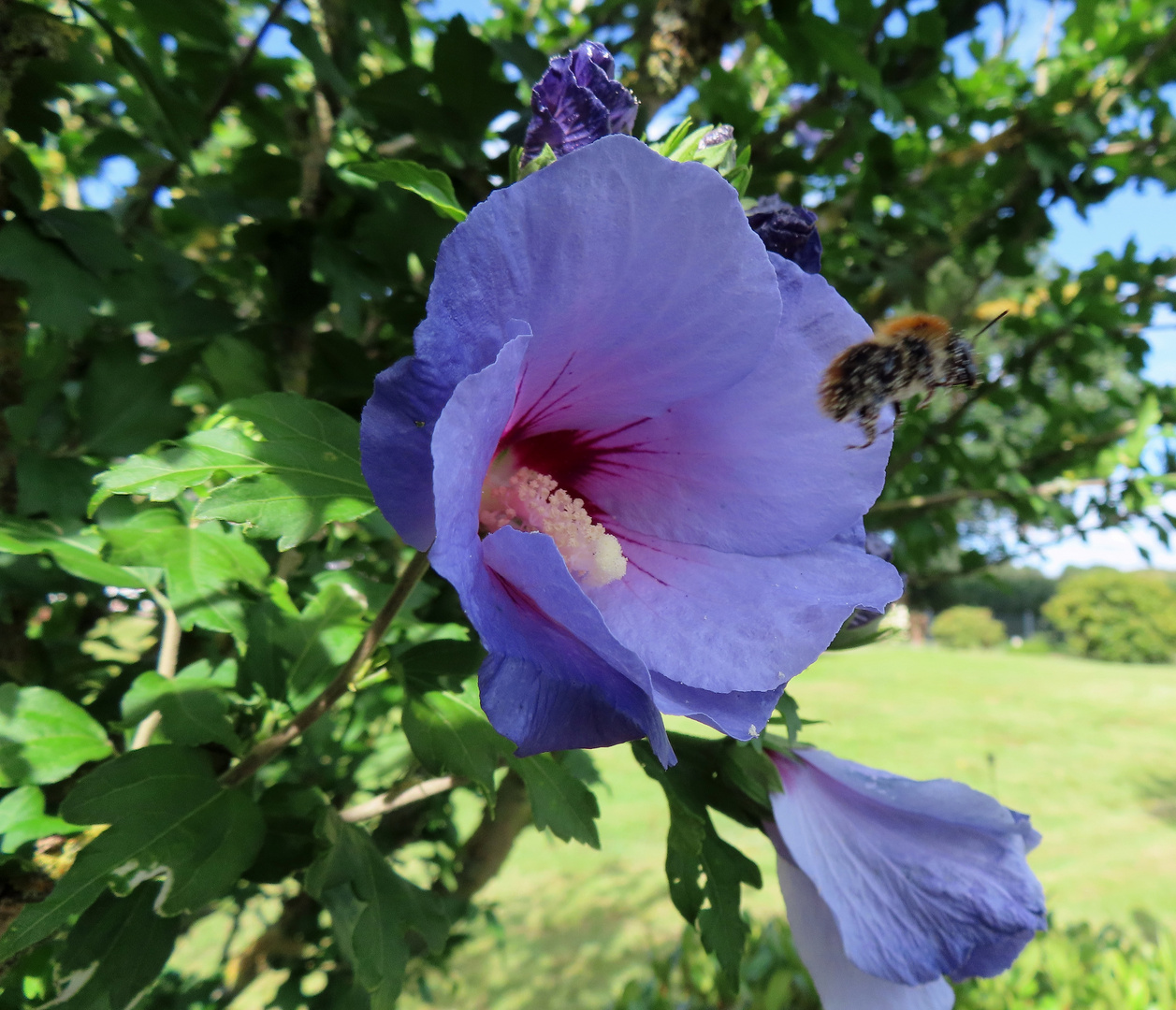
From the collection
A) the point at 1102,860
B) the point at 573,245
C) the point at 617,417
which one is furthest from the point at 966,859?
the point at 1102,860

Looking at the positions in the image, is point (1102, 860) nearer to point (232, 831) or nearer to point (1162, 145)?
point (1162, 145)

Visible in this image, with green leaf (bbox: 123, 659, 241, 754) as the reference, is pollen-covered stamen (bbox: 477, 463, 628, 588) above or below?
above

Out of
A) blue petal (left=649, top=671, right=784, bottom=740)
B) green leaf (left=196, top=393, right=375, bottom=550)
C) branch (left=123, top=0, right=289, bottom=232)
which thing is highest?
branch (left=123, top=0, right=289, bottom=232)

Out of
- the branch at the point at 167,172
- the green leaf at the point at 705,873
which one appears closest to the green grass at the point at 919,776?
the green leaf at the point at 705,873

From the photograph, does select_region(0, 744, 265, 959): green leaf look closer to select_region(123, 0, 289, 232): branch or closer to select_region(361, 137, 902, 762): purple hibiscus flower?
select_region(361, 137, 902, 762): purple hibiscus flower

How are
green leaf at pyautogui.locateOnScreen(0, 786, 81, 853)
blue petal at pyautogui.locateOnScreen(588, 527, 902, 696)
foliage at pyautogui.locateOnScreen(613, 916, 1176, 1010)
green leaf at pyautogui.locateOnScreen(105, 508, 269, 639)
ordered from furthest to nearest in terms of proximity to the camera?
1. foliage at pyautogui.locateOnScreen(613, 916, 1176, 1010)
2. green leaf at pyautogui.locateOnScreen(105, 508, 269, 639)
3. green leaf at pyautogui.locateOnScreen(0, 786, 81, 853)
4. blue petal at pyautogui.locateOnScreen(588, 527, 902, 696)

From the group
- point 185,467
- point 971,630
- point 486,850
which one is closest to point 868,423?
point 185,467

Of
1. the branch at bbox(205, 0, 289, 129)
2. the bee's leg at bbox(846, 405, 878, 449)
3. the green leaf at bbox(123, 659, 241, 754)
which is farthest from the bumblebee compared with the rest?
the branch at bbox(205, 0, 289, 129)

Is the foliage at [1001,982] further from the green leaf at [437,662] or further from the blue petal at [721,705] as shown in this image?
the blue petal at [721,705]
